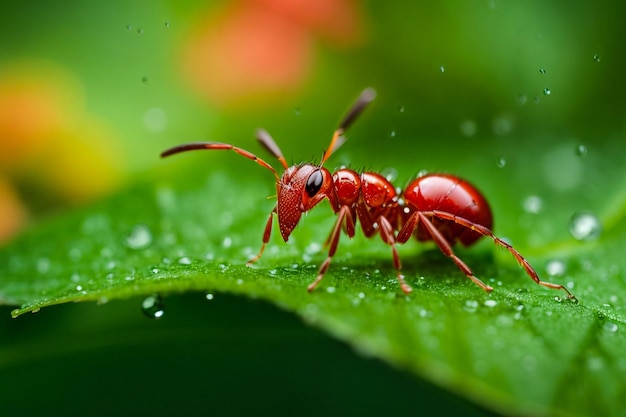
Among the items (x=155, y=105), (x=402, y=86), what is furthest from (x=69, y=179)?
(x=402, y=86)

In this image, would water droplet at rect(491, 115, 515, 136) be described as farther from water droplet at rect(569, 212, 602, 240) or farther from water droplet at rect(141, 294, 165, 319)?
water droplet at rect(141, 294, 165, 319)

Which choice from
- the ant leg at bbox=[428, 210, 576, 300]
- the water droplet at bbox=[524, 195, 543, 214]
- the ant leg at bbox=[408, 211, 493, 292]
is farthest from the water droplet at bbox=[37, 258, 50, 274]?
the water droplet at bbox=[524, 195, 543, 214]

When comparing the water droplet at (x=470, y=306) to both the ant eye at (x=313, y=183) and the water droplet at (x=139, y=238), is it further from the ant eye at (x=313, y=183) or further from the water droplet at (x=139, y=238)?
the water droplet at (x=139, y=238)

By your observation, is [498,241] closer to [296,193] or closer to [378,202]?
[378,202]

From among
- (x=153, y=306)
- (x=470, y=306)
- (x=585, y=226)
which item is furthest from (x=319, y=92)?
(x=470, y=306)

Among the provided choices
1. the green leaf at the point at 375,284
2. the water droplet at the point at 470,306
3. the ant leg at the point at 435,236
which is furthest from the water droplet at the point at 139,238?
the water droplet at the point at 470,306

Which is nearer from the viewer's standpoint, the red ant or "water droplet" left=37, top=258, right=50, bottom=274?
the red ant
